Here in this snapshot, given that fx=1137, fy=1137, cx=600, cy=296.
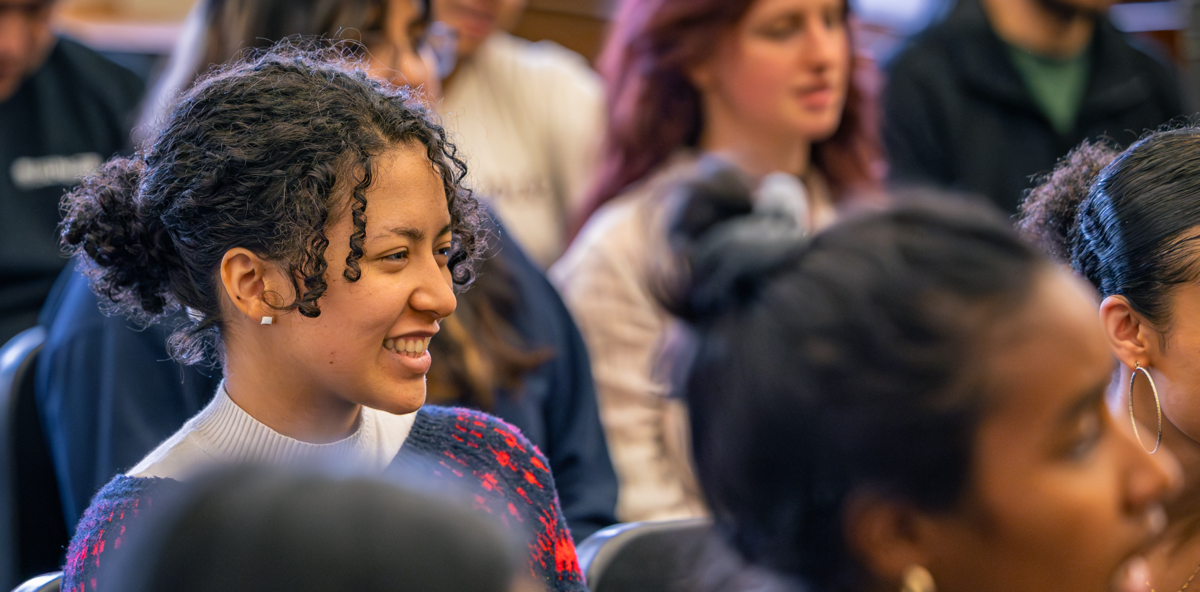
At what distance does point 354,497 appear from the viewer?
0.45m

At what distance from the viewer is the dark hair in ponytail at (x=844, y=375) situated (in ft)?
2.49

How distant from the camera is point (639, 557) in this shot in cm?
121

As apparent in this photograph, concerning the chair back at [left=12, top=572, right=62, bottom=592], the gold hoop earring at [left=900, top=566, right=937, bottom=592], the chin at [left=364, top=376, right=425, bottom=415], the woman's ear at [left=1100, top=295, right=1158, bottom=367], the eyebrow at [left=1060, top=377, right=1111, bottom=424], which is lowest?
the woman's ear at [left=1100, top=295, right=1158, bottom=367]

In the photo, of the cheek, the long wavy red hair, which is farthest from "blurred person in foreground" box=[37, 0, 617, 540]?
the cheek

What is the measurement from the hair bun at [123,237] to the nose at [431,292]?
0.88ft

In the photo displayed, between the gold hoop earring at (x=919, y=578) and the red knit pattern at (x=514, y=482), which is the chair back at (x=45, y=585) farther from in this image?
the gold hoop earring at (x=919, y=578)

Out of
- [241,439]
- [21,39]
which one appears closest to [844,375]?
[241,439]

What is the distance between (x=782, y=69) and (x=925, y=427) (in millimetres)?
1479

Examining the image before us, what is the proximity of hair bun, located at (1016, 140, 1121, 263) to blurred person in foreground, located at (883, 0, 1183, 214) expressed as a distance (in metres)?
1.03

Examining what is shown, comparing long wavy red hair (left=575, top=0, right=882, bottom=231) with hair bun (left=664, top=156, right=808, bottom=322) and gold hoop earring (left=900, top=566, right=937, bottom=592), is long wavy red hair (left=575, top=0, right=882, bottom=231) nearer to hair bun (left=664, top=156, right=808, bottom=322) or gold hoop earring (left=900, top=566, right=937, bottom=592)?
hair bun (left=664, top=156, right=808, bottom=322)

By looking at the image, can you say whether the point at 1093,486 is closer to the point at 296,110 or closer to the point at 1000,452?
the point at 1000,452

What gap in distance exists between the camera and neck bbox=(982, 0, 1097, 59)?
8.07ft

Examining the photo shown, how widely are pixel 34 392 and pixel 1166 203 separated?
1.40m

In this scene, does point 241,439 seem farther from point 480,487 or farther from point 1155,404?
point 1155,404
